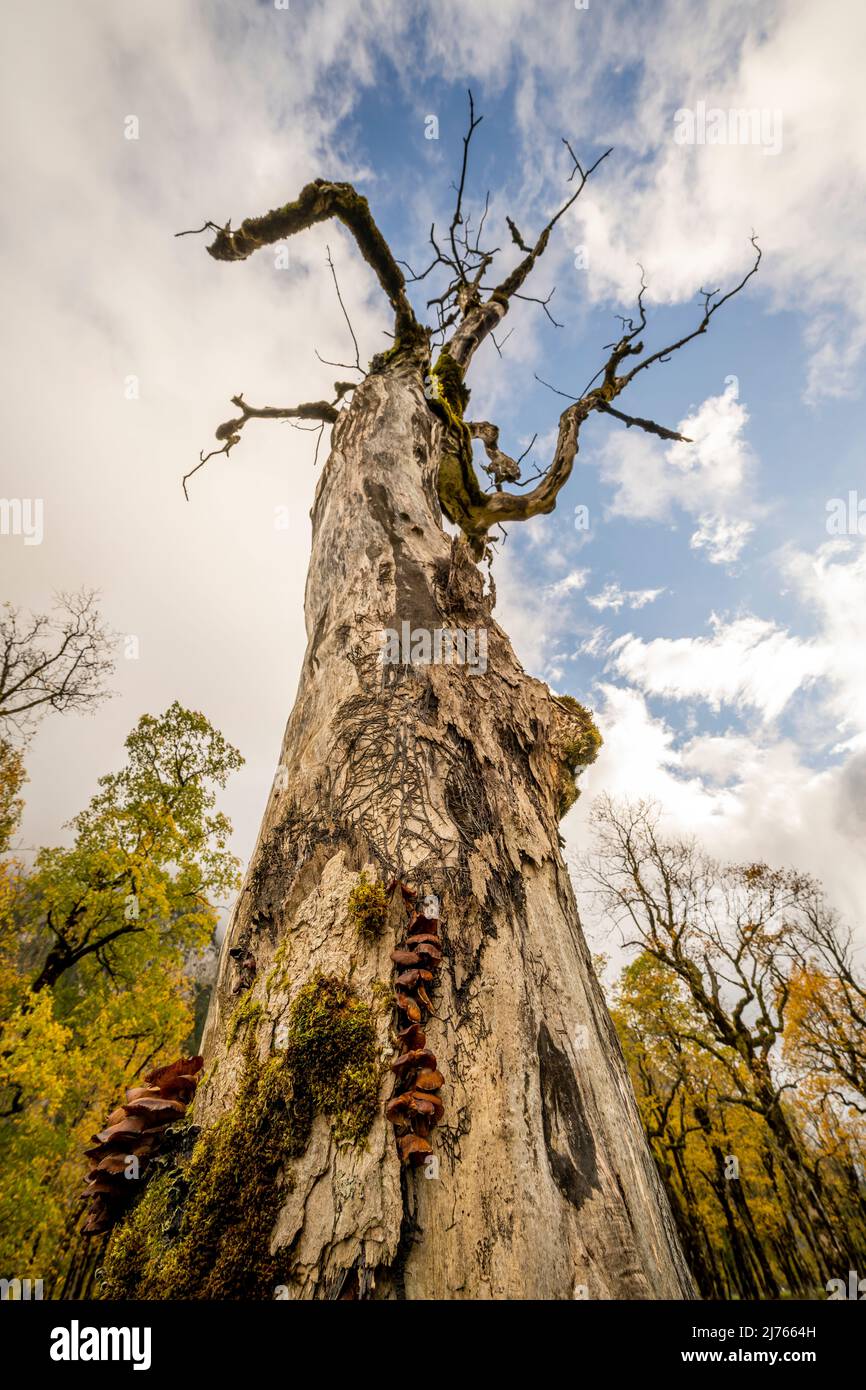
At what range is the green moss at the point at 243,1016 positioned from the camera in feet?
4.59

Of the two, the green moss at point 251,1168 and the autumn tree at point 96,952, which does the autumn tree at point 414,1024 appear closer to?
the green moss at point 251,1168

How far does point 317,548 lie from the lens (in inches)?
123

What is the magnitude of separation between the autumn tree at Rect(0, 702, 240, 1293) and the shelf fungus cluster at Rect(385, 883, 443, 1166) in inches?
429

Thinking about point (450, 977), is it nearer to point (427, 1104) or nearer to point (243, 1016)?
point (427, 1104)

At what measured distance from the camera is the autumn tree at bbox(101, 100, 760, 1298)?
105 cm

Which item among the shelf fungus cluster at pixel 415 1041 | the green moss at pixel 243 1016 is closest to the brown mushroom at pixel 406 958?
the shelf fungus cluster at pixel 415 1041

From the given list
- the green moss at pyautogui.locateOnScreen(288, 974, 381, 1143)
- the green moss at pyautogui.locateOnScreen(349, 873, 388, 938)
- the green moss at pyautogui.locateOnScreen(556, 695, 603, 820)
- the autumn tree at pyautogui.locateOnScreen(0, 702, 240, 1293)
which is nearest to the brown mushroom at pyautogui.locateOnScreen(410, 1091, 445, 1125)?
the green moss at pyautogui.locateOnScreen(288, 974, 381, 1143)

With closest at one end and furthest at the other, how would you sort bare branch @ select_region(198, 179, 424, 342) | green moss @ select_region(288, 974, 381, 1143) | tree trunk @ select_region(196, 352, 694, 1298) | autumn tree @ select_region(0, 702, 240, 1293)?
tree trunk @ select_region(196, 352, 694, 1298), green moss @ select_region(288, 974, 381, 1143), bare branch @ select_region(198, 179, 424, 342), autumn tree @ select_region(0, 702, 240, 1293)

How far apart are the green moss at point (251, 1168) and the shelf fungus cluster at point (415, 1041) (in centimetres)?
8

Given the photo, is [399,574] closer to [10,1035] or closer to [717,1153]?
[10,1035]

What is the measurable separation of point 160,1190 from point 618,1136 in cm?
109

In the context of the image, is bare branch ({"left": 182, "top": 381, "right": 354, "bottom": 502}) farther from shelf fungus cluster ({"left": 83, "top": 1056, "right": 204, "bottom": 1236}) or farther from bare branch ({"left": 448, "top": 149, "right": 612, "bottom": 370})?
shelf fungus cluster ({"left": 83, "top": 1056, "right": 204, "bottom": 1236})

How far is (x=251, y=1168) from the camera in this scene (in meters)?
1.16
